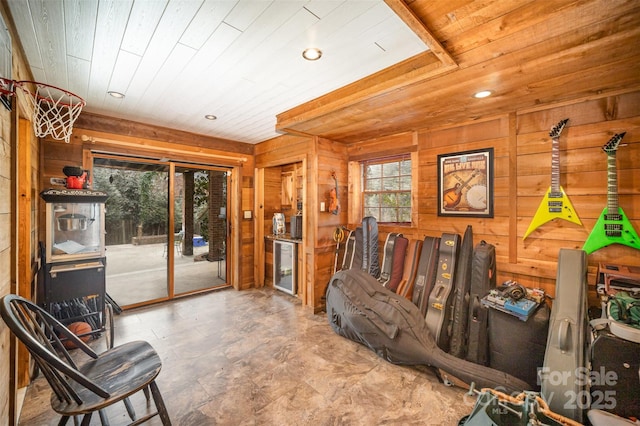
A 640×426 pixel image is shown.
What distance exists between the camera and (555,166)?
7.16 feet

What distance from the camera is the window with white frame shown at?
10.8 ft

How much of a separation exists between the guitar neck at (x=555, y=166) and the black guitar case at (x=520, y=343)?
3.18 feet

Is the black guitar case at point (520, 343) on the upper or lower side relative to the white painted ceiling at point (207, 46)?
lower

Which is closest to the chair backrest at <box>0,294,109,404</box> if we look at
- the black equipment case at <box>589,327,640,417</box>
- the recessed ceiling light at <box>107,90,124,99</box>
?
the recessed ceiling light at <box>107,90,124,99</box>

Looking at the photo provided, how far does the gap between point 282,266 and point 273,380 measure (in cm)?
230

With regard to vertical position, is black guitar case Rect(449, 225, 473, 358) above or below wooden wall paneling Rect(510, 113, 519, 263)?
below

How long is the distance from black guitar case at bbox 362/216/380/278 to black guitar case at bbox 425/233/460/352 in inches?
28.8

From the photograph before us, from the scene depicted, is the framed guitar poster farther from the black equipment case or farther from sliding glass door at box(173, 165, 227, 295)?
sliding glass door at box(173, 165, 227, 295)

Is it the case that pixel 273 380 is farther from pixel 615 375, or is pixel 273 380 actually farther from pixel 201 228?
pixel 201 228

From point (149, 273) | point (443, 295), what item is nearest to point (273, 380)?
point (443, 295)

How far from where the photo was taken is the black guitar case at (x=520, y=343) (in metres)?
1.89

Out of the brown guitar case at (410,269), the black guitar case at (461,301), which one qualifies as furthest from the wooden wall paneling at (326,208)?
the black guitar case at (461,301)

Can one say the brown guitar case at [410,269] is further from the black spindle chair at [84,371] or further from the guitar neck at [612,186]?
the black spindle chair at [84,371]

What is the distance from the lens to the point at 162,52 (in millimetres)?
1824
